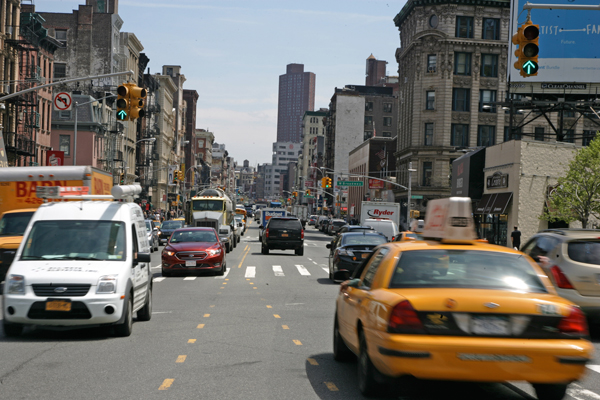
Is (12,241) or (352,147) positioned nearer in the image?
(12,241)

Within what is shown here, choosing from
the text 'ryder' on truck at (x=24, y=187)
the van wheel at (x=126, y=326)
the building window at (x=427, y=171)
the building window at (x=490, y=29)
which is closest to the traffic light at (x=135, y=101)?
the text 'ryder' on truck at (x=24, y=187)

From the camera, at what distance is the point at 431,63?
71.6m

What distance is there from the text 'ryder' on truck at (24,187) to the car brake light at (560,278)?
1075 cm

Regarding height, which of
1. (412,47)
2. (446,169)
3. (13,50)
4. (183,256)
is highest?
(412,47)

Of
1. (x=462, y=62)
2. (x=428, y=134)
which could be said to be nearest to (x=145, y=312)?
(x=428, y=134)

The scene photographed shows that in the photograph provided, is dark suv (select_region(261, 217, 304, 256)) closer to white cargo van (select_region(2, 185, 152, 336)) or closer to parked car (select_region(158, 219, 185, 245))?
parked car (select_region(158, 219, 185, 245))

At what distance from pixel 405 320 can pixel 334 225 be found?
64.4 m

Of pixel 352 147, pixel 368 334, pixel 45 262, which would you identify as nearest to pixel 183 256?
pixel 45 262

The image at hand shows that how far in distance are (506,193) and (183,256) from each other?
28.1m

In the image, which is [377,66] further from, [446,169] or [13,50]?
[13,50]

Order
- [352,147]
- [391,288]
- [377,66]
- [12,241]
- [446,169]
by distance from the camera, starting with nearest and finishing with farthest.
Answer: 1. [391,288]
2. [12,241]
3. [446,169]
4. [352,147]
5. [377,66]

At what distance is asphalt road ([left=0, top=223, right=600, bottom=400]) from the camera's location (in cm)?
746

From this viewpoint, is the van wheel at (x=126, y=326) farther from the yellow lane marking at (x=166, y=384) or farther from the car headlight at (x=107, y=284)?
the yellow lane marking at (x=166, y=384)

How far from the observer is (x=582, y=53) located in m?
43.7
